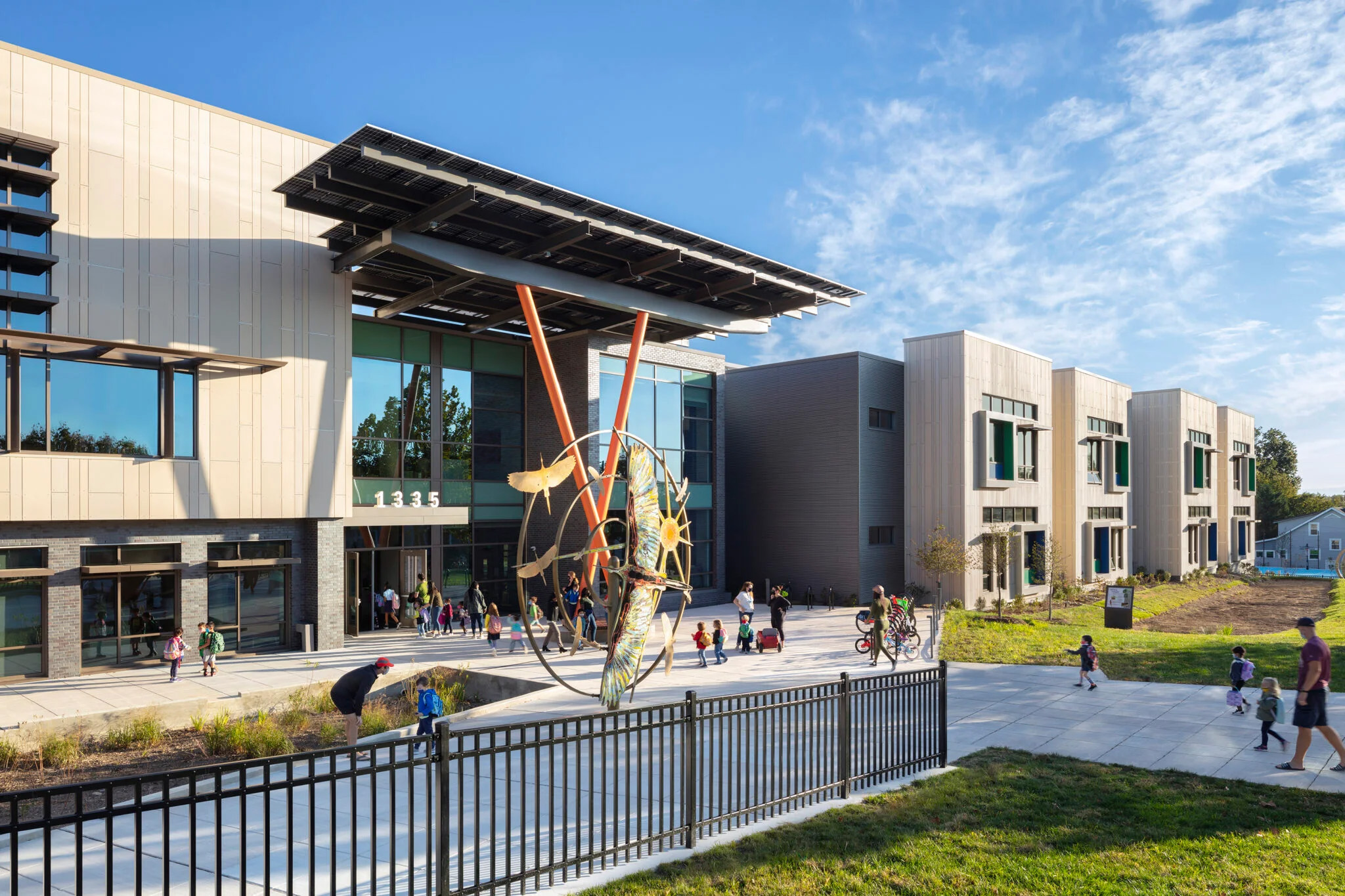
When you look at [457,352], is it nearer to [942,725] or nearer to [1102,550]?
[942,725]

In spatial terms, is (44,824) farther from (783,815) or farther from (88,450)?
(88,450)

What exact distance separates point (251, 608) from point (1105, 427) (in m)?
44.2

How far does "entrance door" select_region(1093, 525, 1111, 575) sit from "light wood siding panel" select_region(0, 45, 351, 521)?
3997 centimetres

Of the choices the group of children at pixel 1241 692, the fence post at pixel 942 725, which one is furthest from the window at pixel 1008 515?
the fence post at pixel 942 725

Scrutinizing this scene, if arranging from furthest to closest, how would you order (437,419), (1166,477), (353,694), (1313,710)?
(1166,477), (437,419), (353,694), (1313,710)

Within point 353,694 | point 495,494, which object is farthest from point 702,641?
point 495,494

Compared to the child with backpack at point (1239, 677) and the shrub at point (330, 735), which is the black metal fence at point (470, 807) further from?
the child with backpack at point (1239, 677)

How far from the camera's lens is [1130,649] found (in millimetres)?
22641

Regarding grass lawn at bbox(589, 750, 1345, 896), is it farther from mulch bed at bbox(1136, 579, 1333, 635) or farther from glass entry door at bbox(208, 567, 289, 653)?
mulch bed at bbox(1136, 579, 1333, 635)

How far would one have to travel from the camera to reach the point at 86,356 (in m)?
19.8

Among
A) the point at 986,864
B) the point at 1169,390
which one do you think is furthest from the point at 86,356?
the point at 1169,390

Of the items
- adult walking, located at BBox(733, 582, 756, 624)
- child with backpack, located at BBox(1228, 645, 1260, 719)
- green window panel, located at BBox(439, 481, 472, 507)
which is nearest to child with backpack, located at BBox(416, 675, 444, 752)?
child with backpack, located at BBox(1228, 645, 1260, 719)

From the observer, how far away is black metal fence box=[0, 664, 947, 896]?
18.7 feet

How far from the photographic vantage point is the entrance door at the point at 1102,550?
47188 mm
